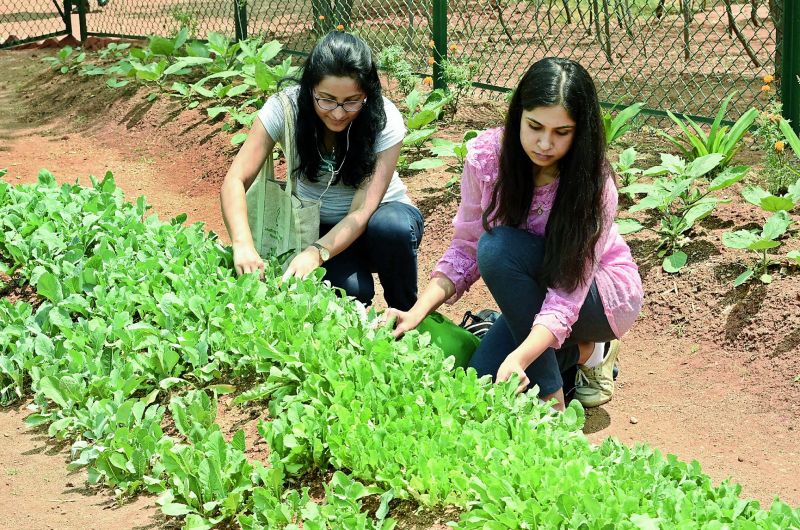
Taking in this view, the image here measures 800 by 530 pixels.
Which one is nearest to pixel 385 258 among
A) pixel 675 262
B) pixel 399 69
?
pixel 675 262

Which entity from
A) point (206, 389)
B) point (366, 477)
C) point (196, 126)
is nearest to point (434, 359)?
point (366, 477)

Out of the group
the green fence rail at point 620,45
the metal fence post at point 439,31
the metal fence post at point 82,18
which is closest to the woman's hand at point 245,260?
the green fence rail at point 620,45

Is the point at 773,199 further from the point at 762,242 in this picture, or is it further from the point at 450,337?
the point at 450,337

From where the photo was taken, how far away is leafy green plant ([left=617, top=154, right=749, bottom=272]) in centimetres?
466

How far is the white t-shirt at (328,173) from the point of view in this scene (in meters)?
3.92

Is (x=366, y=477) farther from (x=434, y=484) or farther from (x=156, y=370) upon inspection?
(x=156, y=370)

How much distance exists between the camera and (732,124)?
5371mm

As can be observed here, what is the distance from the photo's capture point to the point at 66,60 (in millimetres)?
8938

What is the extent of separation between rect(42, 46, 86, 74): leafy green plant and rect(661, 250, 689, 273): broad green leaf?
18.4 ft

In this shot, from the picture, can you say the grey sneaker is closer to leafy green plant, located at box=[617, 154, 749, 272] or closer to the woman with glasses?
the woman with glasses

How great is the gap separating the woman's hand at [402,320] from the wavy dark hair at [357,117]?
0.74 meters

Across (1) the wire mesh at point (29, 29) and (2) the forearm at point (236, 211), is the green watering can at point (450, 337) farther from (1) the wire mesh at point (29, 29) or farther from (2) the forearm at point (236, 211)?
(1) the wire mesh at point (29, 29)

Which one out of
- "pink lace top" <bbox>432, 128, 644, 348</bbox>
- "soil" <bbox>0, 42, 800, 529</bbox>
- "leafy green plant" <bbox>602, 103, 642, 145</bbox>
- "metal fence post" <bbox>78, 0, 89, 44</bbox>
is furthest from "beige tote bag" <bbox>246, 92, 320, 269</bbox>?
"metal fence post" <bbox>78, 0, 89, 44</bbox>

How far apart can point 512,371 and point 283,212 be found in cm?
126
